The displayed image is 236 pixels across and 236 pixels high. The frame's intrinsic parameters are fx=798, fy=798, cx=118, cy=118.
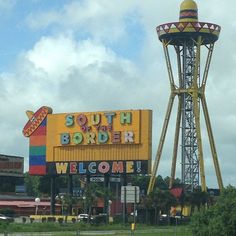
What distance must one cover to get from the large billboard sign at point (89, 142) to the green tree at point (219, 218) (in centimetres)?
5907

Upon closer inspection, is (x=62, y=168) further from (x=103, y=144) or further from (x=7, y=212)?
(x=7, y=212)

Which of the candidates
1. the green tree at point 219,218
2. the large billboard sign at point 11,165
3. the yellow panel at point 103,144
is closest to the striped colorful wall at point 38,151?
the yellow panel at point 103,144

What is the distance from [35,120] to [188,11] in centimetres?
2827

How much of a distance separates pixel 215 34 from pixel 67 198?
3302 centimetres

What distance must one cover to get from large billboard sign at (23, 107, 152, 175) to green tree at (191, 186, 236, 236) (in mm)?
59074

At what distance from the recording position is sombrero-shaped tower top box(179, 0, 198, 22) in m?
118

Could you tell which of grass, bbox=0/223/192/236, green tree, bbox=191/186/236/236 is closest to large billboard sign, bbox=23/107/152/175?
grass, bbox=0/223/192/236

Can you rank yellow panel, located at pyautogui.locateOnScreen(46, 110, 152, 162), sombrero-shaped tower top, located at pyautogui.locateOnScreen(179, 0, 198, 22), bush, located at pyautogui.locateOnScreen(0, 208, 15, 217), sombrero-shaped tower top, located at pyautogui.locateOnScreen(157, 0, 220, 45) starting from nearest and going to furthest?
yellow panel, located at pyautogui.locateOnScreen(46, 110, 152, 162) < sombrero-shaped tower top, located at pyautogui.locateOnScreen(157, 0, 220, 45) < sombrero-shaped tower top, located at pyautogui.locateOnScreen(179, 0, 198, 22) < bush, located at pyautogui.locateOnScreen(0, 208, 15, 217)

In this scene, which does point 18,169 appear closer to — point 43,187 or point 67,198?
point 43,187

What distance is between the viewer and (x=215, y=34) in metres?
117

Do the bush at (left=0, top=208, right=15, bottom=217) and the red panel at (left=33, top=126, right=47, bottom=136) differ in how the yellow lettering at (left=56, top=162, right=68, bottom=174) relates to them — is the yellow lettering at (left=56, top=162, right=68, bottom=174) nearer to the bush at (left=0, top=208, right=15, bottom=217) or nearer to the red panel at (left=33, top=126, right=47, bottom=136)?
the red panel at (left=33, top=126, right=47, bottom=136)

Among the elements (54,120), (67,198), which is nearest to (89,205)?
(67,198)

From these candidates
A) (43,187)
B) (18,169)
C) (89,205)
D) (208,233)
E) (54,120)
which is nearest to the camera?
(208,233)

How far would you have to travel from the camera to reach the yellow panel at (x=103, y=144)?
100312 mm
